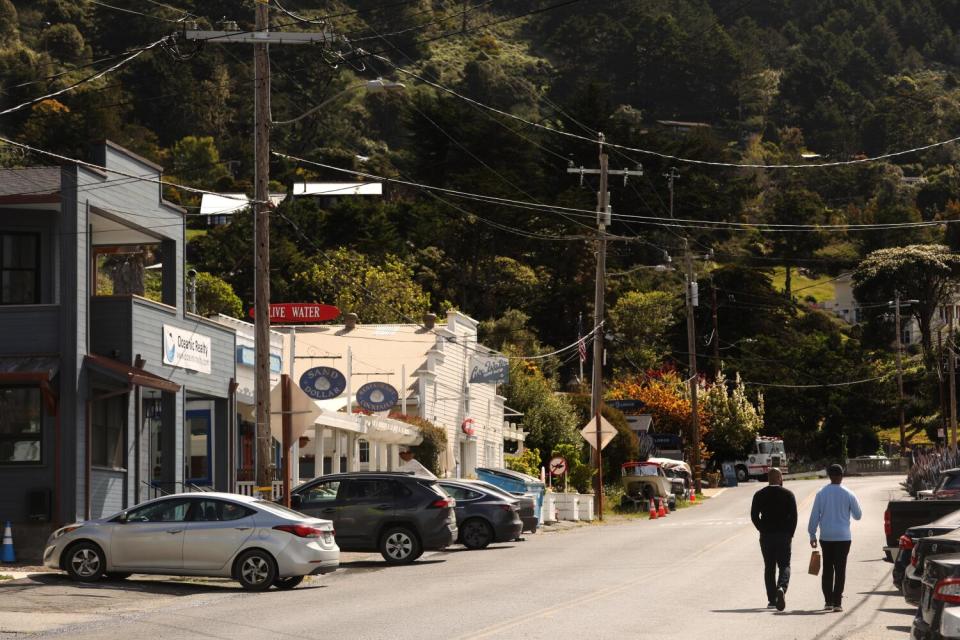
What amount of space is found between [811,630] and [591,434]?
30.0 m

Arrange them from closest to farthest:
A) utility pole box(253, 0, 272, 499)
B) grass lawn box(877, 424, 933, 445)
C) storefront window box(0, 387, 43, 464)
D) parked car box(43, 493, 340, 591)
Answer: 1. parked car box(43, 493, 340, 591)
2. utility pole box(253, 0, 272, 499)
3. storefront window box(0, 387, 43, 464)
4. grass lawn box(877, 424, 933, 445)

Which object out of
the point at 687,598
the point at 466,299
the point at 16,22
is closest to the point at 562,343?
the point at 466,299

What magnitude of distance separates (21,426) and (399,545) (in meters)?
6.86

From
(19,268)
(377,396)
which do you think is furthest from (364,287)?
(19,268)

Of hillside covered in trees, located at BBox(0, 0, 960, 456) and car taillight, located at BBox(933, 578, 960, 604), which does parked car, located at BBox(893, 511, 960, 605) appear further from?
hillside covered in trees, located at BBox(0, 0, 960, 456)

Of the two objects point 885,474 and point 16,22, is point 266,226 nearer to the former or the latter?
point 885,474

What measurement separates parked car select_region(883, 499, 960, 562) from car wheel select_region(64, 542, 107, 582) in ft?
37.0

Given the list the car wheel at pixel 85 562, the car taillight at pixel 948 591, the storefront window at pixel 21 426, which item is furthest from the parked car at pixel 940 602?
the storefront window at pixel 21 426

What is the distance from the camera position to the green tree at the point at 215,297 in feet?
257

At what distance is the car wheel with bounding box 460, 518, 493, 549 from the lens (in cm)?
3238

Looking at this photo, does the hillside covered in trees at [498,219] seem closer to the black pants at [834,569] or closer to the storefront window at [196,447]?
the storefront window at [196,447]

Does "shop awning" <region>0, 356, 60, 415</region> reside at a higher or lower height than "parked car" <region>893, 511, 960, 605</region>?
higher

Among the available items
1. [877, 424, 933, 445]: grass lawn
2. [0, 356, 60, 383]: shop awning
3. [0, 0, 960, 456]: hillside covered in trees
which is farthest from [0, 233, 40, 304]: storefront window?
[877, 424, 933, 445]: grass lawn

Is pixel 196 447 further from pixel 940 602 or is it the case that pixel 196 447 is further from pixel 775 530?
pixel 940 602
